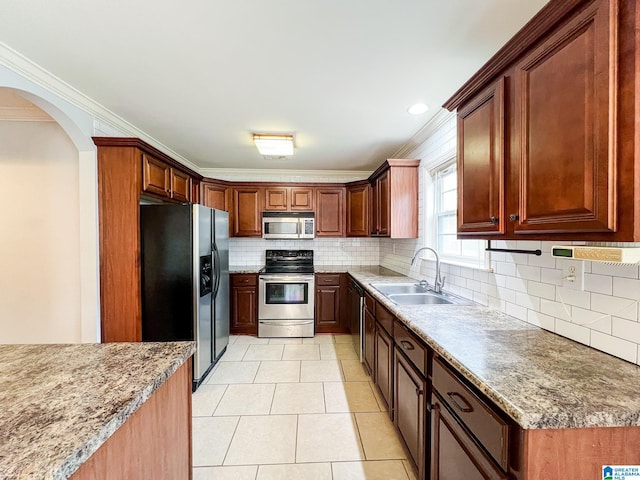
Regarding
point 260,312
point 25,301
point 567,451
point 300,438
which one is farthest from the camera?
point 260,312

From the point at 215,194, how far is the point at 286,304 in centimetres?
191

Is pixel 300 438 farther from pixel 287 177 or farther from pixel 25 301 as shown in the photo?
pixel 287 177

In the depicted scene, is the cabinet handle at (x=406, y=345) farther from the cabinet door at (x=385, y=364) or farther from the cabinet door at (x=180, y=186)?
the cabinet door at (x=180, y=186)

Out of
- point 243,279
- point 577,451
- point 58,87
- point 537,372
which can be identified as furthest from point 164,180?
point 577,451

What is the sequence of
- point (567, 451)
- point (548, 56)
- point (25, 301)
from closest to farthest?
point (567, 451) < point (548, 56) < point (25, 301)

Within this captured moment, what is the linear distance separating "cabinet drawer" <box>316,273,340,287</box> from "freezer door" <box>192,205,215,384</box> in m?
1.57

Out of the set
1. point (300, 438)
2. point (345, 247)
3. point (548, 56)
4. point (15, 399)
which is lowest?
point (300, 438)

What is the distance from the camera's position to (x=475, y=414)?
982mm

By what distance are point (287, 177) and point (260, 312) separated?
2.16m

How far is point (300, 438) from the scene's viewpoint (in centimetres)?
195

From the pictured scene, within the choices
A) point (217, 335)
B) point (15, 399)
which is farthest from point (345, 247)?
point (15, 399)

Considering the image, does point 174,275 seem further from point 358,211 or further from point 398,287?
point 358,211

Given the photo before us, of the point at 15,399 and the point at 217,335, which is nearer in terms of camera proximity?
the point at 15,399

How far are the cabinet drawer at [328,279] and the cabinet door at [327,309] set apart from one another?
58 mm
